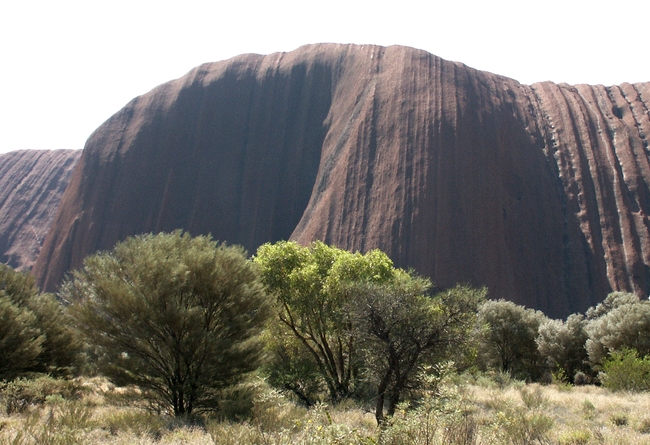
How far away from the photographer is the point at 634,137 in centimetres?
5594

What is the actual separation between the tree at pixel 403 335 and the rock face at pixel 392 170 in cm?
3237

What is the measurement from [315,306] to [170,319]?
7.21 meters

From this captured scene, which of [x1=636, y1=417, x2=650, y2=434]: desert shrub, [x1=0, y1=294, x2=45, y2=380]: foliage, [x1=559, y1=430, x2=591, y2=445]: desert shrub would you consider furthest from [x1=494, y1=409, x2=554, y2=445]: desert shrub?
[x1=0, y1=294, x2=45, y2=380]: foliage

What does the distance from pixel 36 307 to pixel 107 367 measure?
293 inches

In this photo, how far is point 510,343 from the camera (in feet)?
90.6

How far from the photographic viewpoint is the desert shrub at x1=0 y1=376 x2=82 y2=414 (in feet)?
39.1

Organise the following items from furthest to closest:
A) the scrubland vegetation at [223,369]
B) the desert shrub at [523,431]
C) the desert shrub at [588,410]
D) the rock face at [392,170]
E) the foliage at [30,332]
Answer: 1. the rock face at [392,170]
2. the foliage at [30,332]
3. the desert shrub at [588,410]
4. the scrubland vegetation at [223,369]
5. the desert shrub at [523,431]

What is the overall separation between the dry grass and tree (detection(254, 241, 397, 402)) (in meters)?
3.72

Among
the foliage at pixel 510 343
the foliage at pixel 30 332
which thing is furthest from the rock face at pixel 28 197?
the foliage at pixel 510 343

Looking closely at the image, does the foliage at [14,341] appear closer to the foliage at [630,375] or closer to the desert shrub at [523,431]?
the desert shrub at [523,431]

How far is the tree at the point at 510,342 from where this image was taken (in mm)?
27328

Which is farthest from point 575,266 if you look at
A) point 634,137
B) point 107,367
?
point 107,367

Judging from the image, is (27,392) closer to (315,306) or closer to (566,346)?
(315,306)

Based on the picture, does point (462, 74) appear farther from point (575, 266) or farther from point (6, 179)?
point (6, 179)
